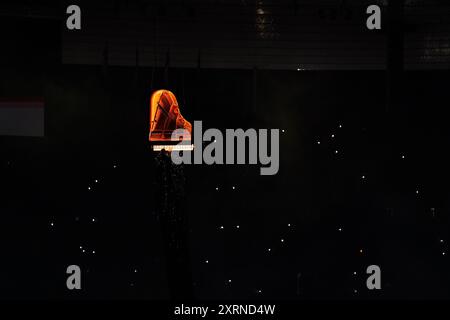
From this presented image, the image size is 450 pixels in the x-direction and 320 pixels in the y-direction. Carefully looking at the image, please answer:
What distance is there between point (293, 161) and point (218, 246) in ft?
3.79

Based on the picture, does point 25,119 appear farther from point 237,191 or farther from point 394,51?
point 394,51

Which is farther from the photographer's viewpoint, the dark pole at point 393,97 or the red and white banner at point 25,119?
the dark pole at point 393,97

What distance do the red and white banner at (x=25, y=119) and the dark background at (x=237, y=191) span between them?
0.29ft

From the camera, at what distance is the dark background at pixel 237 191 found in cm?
886

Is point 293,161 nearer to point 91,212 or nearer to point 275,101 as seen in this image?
point 275,101

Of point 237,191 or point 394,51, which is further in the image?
point 237,191

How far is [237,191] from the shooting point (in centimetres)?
902

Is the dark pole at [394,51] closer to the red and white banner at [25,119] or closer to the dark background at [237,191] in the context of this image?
the dark background at [237,191]

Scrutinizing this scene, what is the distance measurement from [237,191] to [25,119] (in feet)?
7.36

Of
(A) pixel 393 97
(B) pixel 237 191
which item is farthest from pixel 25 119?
(A) pixel 393 97

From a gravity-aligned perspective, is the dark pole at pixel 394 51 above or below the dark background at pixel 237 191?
above

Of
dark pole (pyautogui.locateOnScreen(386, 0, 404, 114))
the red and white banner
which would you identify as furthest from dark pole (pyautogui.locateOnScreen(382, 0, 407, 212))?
Result: the red and white banner

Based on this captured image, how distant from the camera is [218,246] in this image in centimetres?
904

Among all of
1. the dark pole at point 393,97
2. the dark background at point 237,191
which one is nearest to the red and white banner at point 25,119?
the dark background at point 237,191
